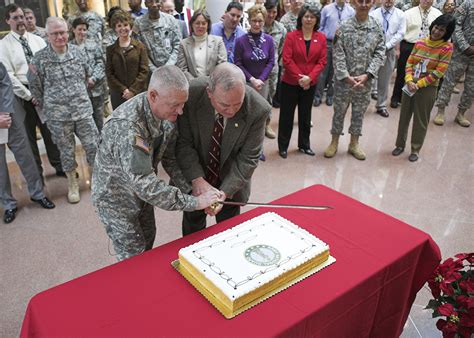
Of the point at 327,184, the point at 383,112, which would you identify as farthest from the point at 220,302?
the point at 383,112

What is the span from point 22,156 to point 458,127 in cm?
521

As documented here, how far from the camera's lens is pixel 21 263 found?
2.74 metres

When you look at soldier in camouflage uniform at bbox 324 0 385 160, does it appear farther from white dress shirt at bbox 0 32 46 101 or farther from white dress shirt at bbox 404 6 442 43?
white dress shirt at bbox 0 32 46 101

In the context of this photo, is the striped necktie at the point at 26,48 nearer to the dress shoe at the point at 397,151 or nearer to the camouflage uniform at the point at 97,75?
the camouflage uniform at the point at 97,75

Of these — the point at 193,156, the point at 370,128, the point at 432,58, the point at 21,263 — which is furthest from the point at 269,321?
the point at 370,128

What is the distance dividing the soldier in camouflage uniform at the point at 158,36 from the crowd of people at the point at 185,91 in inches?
0.4

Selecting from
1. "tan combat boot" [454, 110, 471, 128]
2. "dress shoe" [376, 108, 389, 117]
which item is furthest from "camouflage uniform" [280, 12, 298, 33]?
"tan combat boot" [454, 110, 471, 128]

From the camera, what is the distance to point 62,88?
10.3 ft

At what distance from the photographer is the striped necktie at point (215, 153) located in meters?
2.12

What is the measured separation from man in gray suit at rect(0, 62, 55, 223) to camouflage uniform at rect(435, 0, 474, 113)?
4.99m

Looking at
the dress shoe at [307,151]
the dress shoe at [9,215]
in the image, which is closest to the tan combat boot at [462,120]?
the dress shoe at [307,151]

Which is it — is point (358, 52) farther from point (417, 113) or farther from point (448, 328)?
point (448, 328)

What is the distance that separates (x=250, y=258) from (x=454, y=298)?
2.85ft

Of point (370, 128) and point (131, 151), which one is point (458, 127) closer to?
point (370, 128)
